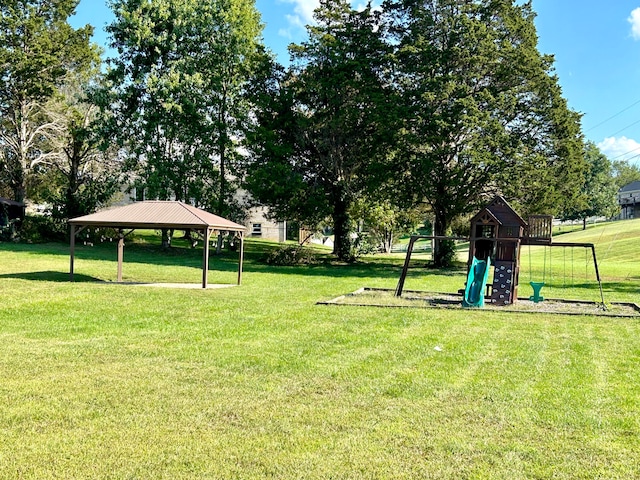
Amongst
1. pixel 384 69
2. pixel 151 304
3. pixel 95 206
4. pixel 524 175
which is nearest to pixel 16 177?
pixel 95 206

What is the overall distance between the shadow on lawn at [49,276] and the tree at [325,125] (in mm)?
11106

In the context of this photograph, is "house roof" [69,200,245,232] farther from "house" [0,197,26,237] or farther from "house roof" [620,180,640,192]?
"house roof" [620,180,640,192]

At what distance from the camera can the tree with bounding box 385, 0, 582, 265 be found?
74.1 feet

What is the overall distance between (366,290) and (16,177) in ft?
92.3

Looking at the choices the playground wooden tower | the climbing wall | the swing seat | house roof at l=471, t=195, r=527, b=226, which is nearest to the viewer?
the swing seat

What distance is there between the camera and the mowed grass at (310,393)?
13.3 feet

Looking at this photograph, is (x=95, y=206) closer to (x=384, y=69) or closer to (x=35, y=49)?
(x=35, y=49)

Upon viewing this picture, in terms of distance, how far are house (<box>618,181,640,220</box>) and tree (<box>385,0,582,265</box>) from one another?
59835mm

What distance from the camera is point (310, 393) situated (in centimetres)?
571

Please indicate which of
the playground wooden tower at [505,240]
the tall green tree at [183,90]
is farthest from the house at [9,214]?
the playground wooden tower at [505,240]

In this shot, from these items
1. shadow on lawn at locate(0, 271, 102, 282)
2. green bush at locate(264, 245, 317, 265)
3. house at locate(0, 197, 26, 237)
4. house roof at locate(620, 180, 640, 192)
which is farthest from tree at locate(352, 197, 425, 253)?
house roof at locate(620, 180, 640, 192)

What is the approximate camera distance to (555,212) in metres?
25.6

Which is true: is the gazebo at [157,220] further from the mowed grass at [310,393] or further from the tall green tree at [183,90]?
the tall green tree at [183,90]

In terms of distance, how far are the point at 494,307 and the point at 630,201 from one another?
76.3 m
